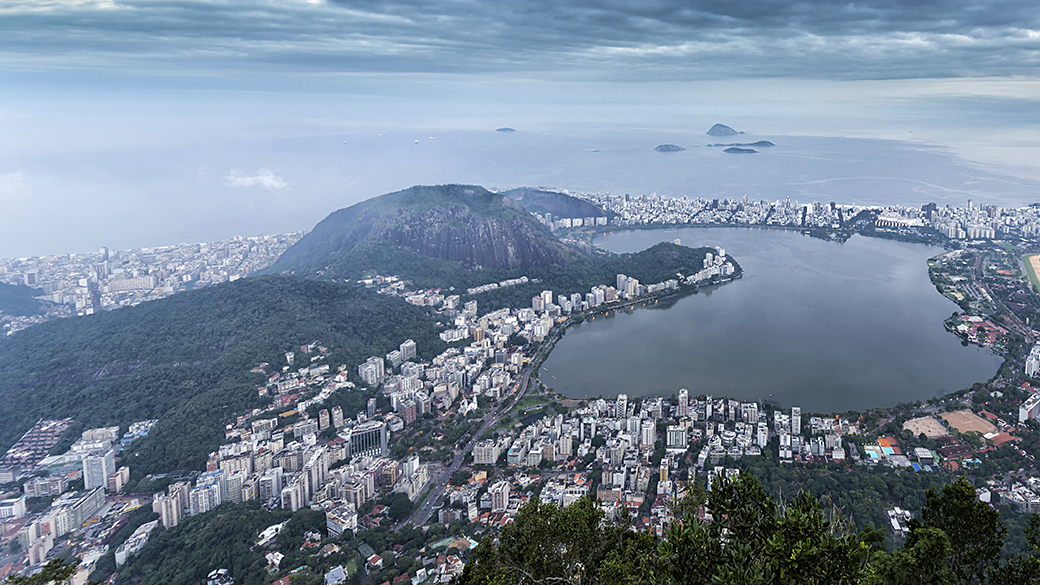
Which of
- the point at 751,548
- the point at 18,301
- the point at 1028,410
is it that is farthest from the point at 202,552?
the point at 18,301

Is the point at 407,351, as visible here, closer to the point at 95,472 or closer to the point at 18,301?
the point at 95,472

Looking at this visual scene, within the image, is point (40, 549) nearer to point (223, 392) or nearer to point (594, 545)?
point (223, 392)

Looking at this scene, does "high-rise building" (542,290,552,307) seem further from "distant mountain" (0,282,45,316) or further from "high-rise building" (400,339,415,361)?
"distant mountain" (0,282,45,316)

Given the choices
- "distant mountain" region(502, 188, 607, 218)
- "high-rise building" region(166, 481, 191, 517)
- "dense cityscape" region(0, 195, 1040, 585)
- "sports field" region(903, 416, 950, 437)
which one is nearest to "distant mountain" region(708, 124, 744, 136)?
"distant mountain" region(502, 188, 607, 218)

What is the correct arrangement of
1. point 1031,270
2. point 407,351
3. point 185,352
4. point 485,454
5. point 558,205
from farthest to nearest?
point 558,205 < point 1031,270 < point 407,351 < point 185,352 < point 485,454

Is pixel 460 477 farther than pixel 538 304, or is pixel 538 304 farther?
pixel 538 304
